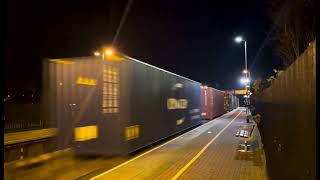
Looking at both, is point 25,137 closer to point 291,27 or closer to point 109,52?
point 109,52

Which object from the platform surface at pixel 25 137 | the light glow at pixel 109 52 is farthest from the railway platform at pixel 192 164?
the light glow at pixel 109 52

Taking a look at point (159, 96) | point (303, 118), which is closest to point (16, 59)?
point (159, 96)

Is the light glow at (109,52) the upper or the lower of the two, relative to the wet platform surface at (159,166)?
upper

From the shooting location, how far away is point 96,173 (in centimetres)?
1075

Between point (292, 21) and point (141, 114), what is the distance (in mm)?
7469

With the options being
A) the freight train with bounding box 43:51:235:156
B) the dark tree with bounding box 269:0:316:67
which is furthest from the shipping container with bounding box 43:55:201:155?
the dark tree with bounding box 269:0:316:67

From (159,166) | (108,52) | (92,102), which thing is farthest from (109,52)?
(159,166)

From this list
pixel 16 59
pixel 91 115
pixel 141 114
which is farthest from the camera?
pixel 16 59

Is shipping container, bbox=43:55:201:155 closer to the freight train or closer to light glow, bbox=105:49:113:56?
the freight train

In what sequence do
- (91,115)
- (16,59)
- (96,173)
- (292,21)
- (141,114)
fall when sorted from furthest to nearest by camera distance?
1. (16,59)
2. (292,21)
3. (141,114)
4. (91,115)
5. (96,173)

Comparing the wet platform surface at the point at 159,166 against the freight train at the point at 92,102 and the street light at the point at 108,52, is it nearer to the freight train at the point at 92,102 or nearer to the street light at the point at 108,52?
the freight train at the point at 92,102

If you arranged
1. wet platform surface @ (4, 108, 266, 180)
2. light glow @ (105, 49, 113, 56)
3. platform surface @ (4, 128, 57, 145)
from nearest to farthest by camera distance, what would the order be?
1. wet platform surface @ (4, 108, 266, 180)
2. light glow @ (105, 49, 113, 56)
3. platform surface @ (4, 128, 57, 145)

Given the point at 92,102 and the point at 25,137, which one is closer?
the point at 92,102

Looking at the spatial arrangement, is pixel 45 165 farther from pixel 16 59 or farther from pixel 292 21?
pixel 16 59
